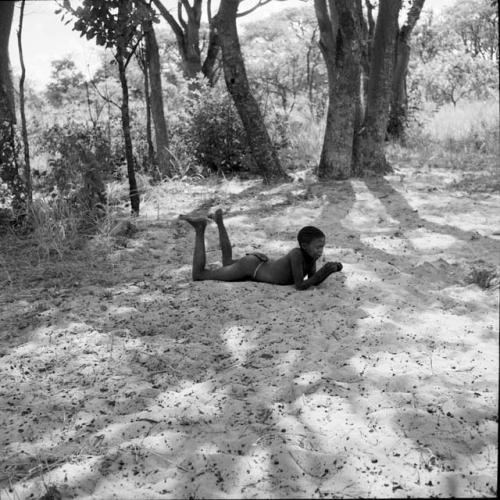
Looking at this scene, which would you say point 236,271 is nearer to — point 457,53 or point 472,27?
point 457,53

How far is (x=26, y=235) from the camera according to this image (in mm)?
7465

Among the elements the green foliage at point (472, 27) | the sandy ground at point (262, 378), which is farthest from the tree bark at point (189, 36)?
the green foliage at point (472, 27)

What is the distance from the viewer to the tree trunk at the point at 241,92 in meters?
8.80

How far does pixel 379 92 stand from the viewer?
30.3 ft

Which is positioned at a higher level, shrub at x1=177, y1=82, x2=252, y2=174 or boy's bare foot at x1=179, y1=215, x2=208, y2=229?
shrub at x1=177, y1=82, x2=252, y2=174

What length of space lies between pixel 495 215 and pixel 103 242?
4.39m

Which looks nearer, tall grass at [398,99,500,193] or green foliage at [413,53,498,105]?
tall grass at [398,99,500,193]

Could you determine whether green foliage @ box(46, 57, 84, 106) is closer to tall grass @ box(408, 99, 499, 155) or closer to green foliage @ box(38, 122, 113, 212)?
tall grass @ box(408, 99, 499, 155)

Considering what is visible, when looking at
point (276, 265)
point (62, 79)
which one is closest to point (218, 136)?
point (276, 265)

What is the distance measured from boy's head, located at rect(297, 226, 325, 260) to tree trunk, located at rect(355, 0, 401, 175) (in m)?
4.51

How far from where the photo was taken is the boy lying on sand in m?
5.09

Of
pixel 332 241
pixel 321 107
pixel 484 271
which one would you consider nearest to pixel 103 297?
pixel 332 241

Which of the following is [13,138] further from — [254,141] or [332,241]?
[332,241]

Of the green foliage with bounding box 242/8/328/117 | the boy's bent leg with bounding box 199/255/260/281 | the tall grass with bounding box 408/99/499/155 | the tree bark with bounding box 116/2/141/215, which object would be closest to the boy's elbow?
the boy's bent leg with bounding box 199/255/260/281
